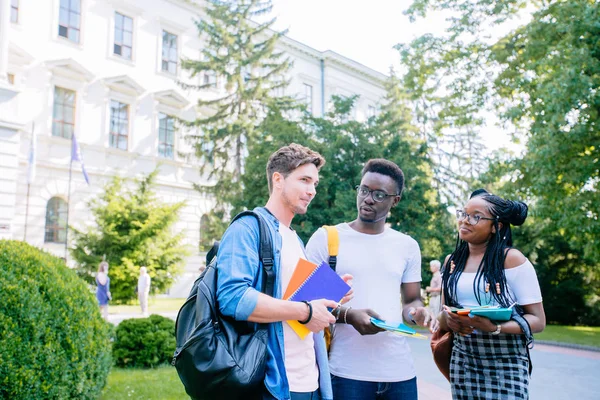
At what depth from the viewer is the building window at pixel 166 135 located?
28.6 metres

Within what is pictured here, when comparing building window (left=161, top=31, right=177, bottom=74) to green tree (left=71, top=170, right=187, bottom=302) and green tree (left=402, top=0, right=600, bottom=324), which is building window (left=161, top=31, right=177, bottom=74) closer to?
green tree (left=71, top=170, right=187, bottom=302)

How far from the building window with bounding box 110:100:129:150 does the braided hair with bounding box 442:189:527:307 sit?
82.8 feet

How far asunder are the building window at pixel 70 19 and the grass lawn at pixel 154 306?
522 inches

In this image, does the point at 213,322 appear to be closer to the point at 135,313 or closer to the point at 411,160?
the point at 411,160

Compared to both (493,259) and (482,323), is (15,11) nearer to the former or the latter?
(493,259)

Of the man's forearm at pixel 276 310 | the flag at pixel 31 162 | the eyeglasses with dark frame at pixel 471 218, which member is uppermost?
the flag at pixel 31 162

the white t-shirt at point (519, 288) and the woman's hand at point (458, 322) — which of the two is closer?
the woman's hand at point (458, 322)

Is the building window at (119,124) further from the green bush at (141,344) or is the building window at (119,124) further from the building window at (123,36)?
the green bush at (141,344)

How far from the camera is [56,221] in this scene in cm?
2370

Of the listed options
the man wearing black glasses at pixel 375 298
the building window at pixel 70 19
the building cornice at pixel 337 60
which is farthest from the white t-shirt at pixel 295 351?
the building cornice at pixel 337 60

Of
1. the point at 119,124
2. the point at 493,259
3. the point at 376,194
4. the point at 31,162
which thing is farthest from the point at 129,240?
the point at 493,259

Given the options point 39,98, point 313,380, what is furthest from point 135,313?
point 313,380

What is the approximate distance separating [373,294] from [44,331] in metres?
2.94

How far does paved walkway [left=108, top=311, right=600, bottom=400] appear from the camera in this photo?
770 cm
